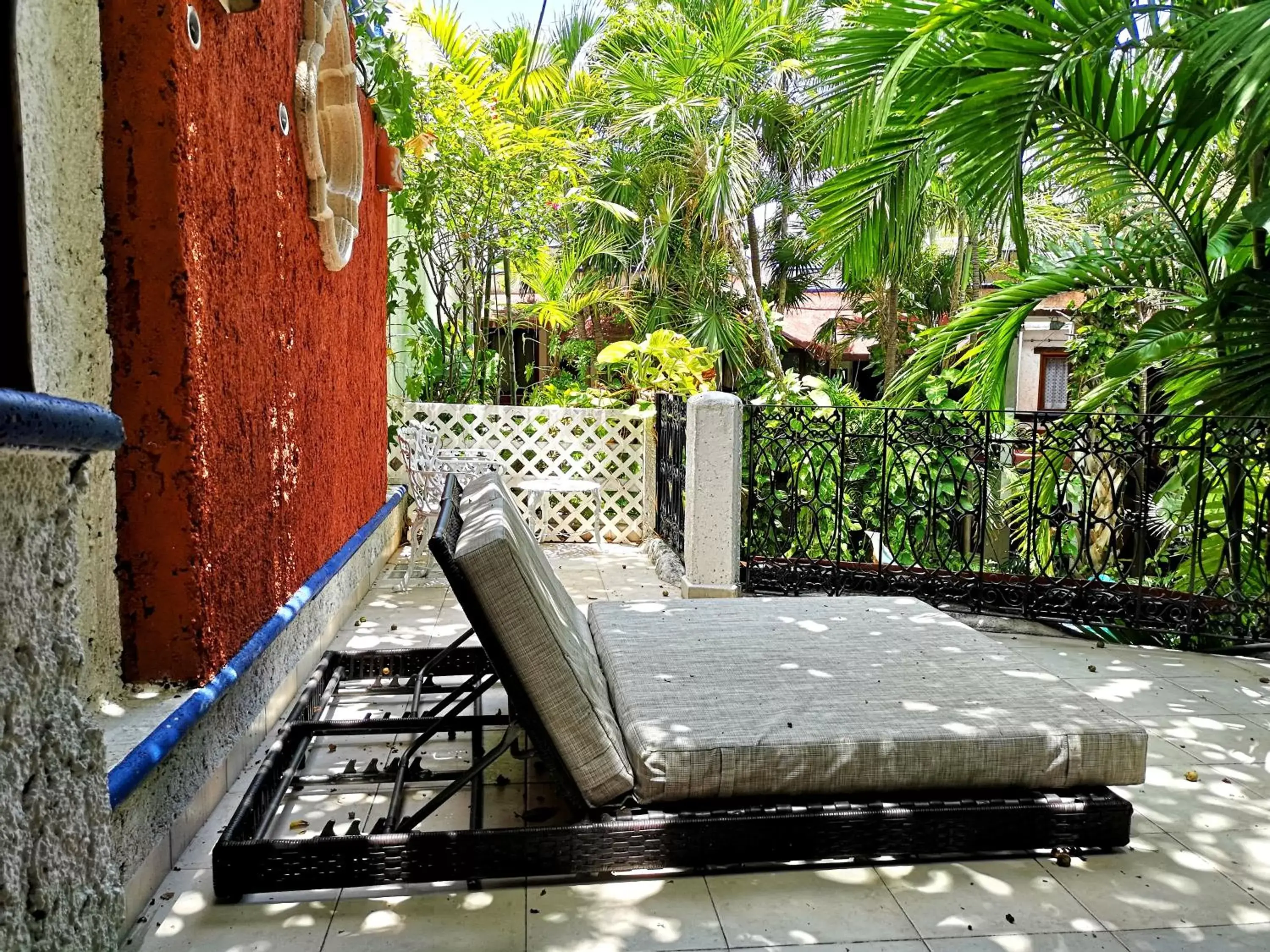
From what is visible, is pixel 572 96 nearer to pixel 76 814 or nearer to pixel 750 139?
pixel 750 139

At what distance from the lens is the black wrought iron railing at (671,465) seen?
21.4 ft

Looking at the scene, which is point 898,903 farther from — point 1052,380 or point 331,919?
point 1052,380

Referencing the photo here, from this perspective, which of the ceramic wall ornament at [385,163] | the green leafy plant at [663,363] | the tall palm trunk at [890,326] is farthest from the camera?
the tall palm trunk at [890,326]

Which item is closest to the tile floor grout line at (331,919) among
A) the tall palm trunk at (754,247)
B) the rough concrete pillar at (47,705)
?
the rough concrete pillar at (47,705)

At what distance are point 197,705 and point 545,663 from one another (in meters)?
0.90

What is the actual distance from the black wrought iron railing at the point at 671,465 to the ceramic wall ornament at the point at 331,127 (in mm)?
2280

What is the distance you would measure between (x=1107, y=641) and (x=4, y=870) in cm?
533

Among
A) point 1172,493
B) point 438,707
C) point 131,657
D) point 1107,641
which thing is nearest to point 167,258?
point 131,657

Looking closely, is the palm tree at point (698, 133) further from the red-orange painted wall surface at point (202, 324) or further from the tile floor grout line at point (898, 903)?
the tile floor grout line at point (898, 903)

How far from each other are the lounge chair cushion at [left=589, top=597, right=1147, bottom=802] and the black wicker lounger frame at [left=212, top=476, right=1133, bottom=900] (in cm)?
5

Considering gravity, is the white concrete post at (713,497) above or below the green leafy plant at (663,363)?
below

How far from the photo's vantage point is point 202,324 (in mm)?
2598

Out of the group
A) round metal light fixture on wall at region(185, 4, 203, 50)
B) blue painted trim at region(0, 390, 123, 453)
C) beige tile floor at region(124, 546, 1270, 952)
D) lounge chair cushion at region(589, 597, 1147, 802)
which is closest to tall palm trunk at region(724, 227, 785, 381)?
lounge chair cushion at region(589, 597, 1147, 802)

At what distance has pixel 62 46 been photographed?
7.22ft
